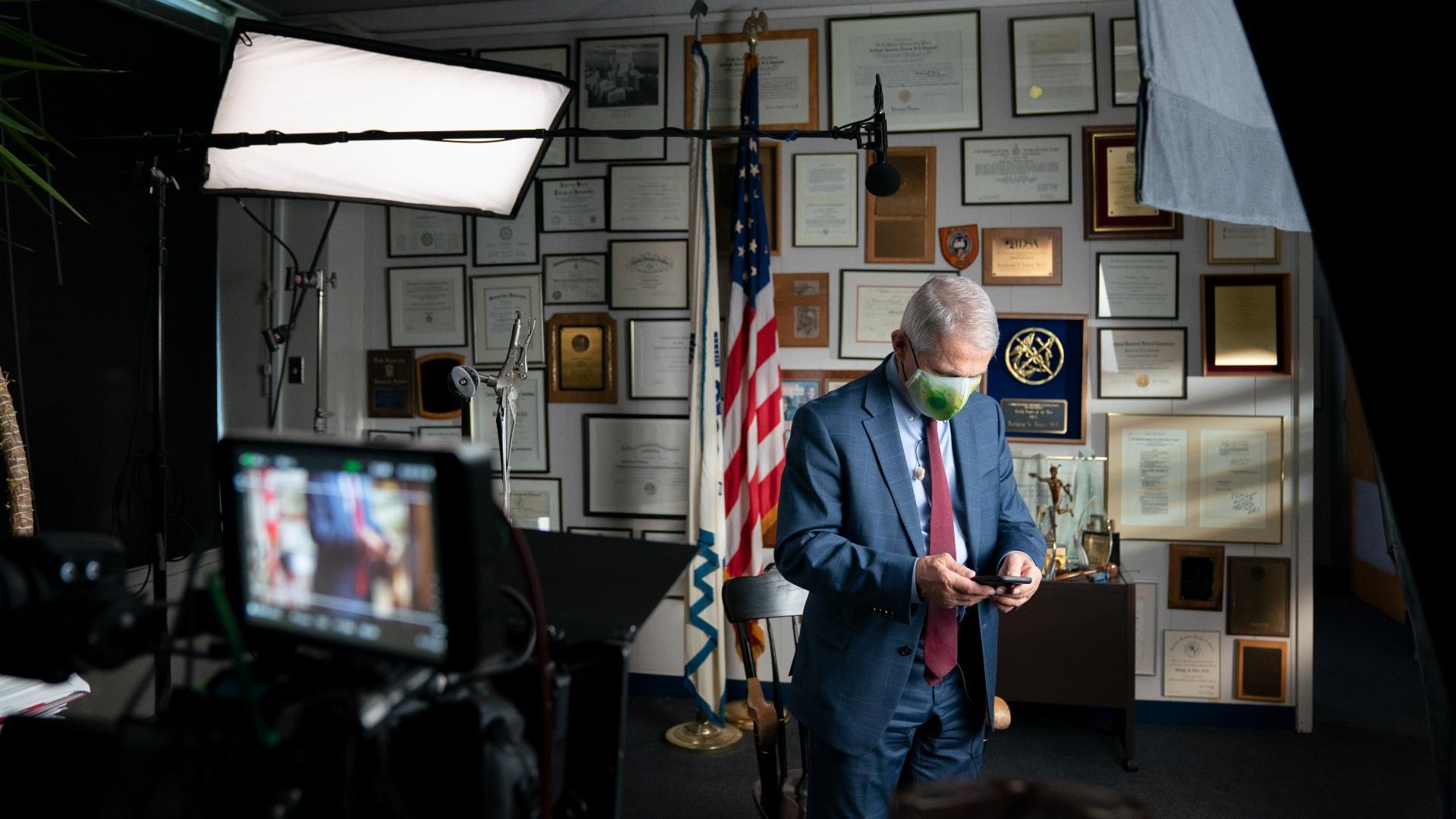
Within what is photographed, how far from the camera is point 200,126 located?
11.7 ft

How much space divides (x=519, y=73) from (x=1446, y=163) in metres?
1.75

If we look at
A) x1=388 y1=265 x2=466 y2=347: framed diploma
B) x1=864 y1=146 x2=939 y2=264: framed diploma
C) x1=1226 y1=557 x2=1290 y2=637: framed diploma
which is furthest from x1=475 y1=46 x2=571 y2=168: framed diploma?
x1=1226 y1=557 x2=1290 y2=637: framed diploma

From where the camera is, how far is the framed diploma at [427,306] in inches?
159

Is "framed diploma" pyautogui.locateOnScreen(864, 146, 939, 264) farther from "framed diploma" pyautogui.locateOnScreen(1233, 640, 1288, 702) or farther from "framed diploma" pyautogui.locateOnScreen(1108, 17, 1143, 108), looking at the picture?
"framed diploma" pyautogui.locateOnScreen(1233, 640, 1288, 702)

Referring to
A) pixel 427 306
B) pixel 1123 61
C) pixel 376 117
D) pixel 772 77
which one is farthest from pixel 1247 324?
pixel 427 306

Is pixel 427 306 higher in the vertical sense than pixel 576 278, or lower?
lower

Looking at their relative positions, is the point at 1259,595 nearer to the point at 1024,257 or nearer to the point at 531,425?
the point at 1024,257

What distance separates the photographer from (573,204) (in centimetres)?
391

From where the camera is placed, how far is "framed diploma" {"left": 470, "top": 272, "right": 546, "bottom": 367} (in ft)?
13.0

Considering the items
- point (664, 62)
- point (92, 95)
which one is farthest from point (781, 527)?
point (92, 95)

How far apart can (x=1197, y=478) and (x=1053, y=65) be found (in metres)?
1.72

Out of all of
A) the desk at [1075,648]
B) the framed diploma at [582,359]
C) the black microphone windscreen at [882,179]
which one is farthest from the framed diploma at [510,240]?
the desk at [1075,648]

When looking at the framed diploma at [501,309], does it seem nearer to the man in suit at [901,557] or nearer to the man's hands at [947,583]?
the man in suit at [901,557]

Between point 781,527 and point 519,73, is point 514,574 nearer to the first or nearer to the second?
point 781,527
